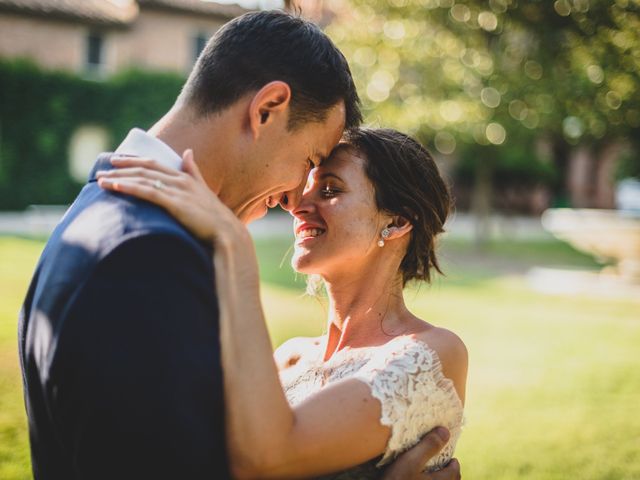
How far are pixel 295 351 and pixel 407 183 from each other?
3.18ft

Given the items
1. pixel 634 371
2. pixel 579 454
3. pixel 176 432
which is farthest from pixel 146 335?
pixel 634 371

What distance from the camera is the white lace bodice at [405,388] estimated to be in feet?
7.73

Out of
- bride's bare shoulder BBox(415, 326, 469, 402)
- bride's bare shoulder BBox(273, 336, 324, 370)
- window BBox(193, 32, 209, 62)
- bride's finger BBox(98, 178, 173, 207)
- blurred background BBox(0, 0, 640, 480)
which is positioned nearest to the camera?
bride's finger BBox(98, 178, 173, 207)

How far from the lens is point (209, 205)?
1.88 m

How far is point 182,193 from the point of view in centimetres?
184

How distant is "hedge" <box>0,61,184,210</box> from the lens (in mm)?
27453

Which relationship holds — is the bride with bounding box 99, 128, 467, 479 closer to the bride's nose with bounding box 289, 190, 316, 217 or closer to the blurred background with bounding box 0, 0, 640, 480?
the bride's nose with bounding box 289, 190, 316, 217

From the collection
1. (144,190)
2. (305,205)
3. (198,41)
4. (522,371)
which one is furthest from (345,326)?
(198,41)

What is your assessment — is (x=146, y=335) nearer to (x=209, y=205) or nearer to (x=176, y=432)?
(x=176, y=432)

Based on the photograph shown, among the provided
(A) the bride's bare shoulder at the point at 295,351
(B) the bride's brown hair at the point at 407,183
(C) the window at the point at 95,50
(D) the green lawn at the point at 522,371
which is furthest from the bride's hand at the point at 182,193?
(C) the window at the point at 95,50

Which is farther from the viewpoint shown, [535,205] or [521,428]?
[535,205]

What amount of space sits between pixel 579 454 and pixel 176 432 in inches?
203

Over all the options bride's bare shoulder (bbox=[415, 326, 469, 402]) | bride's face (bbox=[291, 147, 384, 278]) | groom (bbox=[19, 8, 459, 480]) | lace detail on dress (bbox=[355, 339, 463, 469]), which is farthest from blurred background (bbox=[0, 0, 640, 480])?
groom (bbox=[19, 8, 459, 480])

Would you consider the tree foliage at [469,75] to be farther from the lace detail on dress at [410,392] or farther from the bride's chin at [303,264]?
the lace detail on dress at [410,392]
